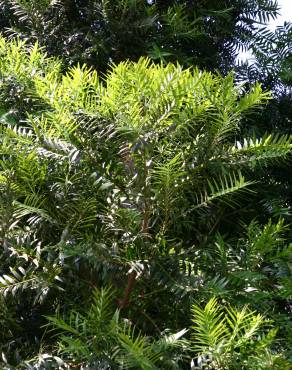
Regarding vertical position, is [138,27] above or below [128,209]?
above

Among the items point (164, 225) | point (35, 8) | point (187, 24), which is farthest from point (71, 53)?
point (164, 225)

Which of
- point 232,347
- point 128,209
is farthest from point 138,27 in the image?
point 232,347

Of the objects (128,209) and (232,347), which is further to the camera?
(128,209)

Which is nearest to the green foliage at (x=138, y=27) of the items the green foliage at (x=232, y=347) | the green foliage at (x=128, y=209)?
the green foliage at (x=128, y=209)

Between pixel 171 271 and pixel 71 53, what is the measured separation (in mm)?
1504

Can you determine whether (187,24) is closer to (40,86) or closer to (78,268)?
(40,86)

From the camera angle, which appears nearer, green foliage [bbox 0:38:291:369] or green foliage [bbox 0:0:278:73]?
green foliage [bbox 0:38:291:369]

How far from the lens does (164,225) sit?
1.84 metres

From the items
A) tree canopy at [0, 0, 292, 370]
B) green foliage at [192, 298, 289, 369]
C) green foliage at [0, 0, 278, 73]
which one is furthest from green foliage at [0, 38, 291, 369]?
green foliage at [0, 0, 278, 73]

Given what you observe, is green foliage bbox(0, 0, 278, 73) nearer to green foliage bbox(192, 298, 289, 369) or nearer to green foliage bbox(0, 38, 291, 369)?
green foliage bbox(0, 38, 291, 369)

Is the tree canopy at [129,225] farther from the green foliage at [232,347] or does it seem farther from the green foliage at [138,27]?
the green foliage at [138,27]

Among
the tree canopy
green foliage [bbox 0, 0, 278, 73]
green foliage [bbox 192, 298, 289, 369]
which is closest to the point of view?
green foliage [bbox 192, 298, 289, 369]

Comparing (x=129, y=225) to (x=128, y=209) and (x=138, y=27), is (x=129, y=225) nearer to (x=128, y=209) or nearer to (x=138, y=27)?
(x=128, y=209)

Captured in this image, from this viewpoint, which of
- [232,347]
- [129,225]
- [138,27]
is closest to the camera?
[232,347]
